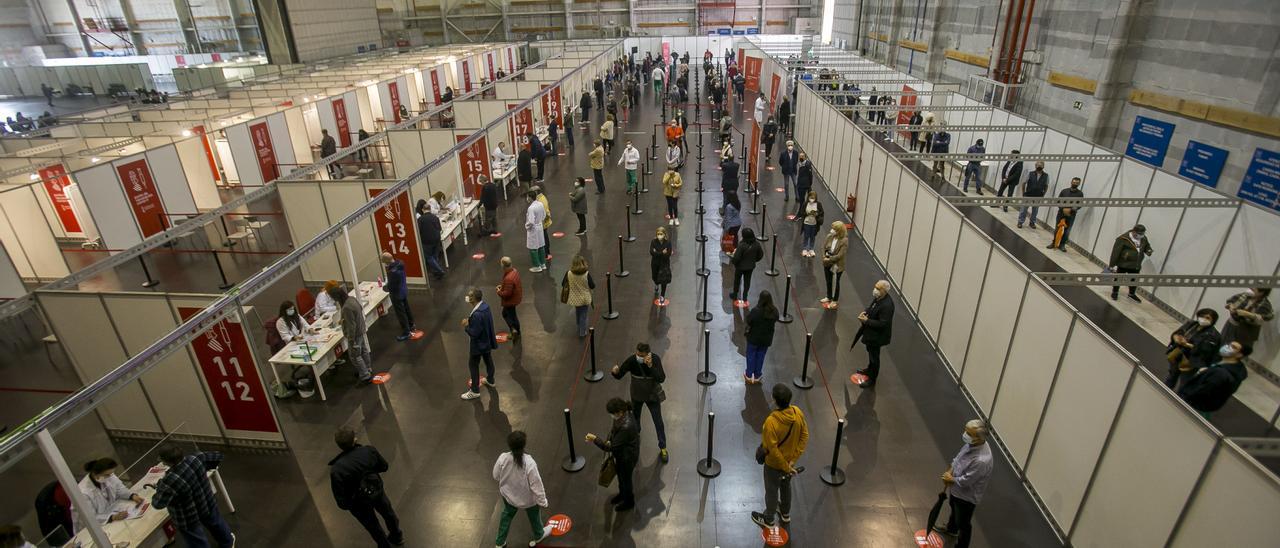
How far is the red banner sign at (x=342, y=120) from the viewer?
2192 cm

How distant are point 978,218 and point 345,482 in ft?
50.5

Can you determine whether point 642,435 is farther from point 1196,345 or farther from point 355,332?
point 1196,345

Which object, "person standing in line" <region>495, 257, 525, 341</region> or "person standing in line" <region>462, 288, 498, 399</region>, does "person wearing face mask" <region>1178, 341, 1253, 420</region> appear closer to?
"person standing in line" <region>462, 288, 498, 399</region>

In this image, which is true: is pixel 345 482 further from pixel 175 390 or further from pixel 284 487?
pixel 175 390

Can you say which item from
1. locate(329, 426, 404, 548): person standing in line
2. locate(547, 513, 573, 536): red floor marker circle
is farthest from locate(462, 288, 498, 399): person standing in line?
locate(547, 513, 573, 536): red floor marker circle

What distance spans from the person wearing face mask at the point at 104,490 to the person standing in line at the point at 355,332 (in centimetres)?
310

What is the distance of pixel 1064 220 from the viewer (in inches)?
487

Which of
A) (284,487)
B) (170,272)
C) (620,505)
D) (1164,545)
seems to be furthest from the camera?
(170,272)

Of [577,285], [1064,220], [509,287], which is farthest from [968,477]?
[1064,220]

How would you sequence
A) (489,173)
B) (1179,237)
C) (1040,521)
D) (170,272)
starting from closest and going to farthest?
1. (1040,521)
2. (1179,237)
3. (170,272)
4. (489,173)

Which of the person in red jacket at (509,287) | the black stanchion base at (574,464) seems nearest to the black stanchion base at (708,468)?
the black stanchion base at (574,464)

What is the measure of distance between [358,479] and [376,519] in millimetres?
615

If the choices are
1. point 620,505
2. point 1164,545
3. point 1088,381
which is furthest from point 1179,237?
point 620,505

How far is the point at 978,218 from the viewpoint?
15.0m
